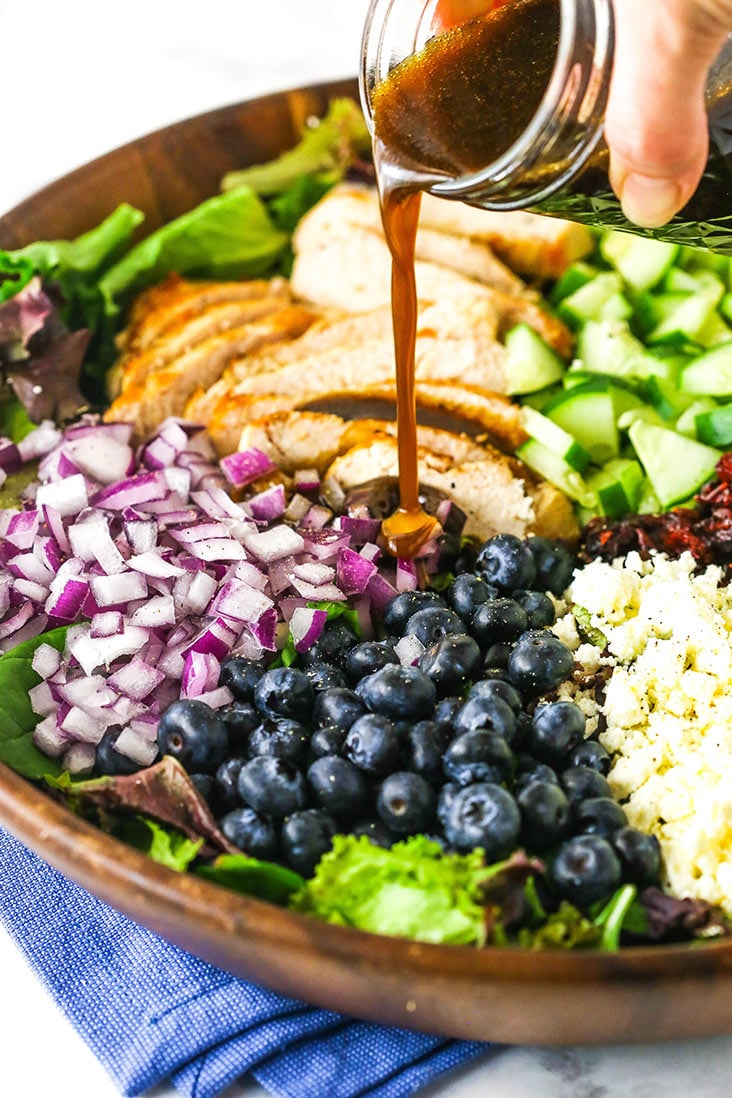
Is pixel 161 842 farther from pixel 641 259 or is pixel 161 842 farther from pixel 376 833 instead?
pixel 641 259

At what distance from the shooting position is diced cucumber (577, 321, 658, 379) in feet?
11.3

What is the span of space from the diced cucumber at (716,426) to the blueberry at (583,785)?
53.3 inches

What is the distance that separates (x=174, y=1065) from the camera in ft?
6.66

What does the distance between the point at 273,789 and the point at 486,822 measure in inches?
16.3

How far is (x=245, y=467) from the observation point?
3049 millimetres

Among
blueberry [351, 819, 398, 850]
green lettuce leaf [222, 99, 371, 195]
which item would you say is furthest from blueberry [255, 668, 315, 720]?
green lettuce leaf [222, 99, 371, 195]

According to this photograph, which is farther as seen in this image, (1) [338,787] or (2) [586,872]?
(1) [338,787]

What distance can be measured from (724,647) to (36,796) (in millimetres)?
1434

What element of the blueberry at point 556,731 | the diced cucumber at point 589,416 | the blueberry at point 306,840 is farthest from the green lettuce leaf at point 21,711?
the diced cucumber at point 589,416

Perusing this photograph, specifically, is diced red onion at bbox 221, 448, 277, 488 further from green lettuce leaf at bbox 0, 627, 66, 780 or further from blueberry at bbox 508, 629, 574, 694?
blueberry at bbox 508, 629, 574, 694

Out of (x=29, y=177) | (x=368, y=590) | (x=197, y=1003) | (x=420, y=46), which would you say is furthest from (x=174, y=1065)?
(x=29, y=177)

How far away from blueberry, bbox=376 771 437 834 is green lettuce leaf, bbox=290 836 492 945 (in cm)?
4

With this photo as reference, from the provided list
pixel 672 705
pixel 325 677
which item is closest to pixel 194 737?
pixel 325 677

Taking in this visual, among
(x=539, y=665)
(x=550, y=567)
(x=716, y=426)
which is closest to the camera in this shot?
(x=539, y=665)
